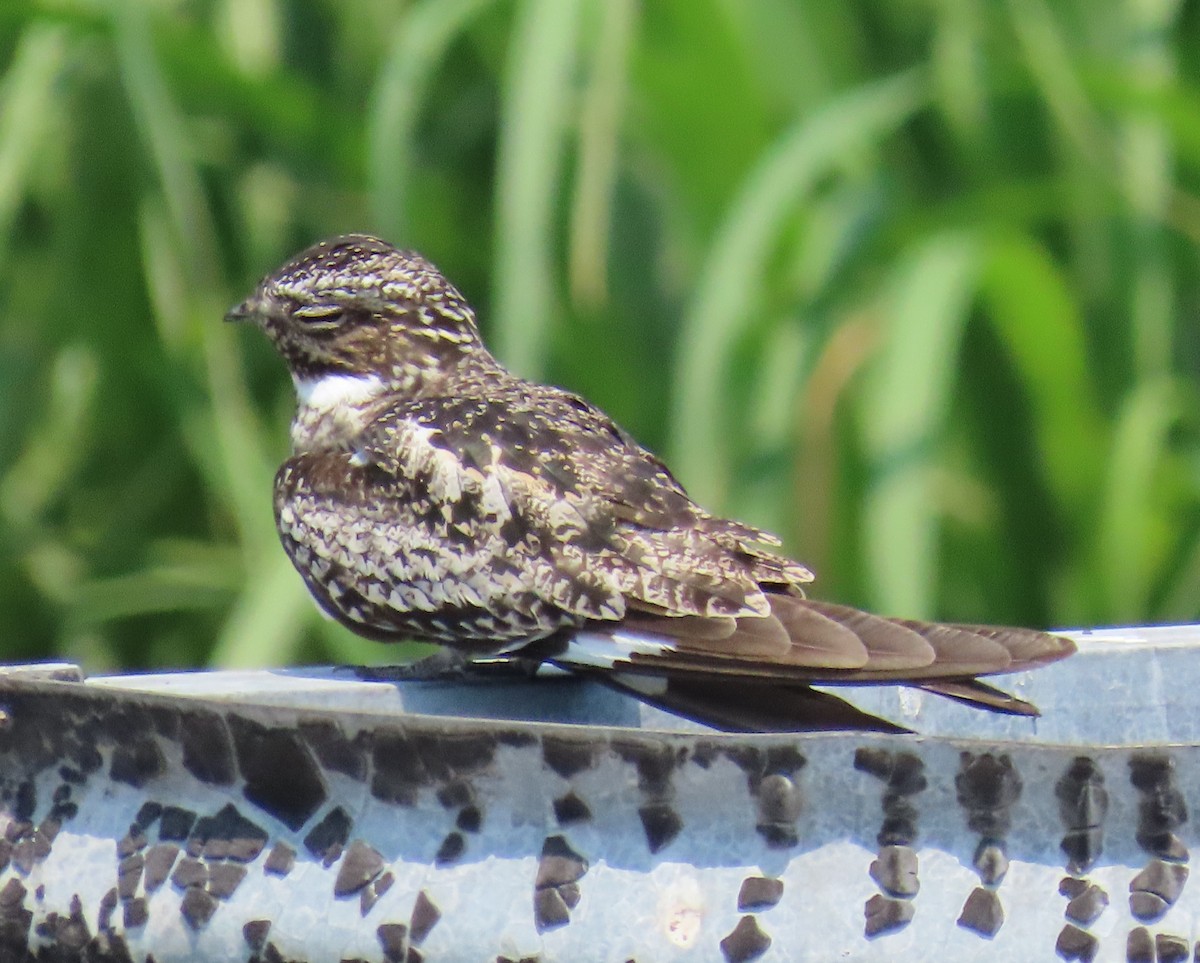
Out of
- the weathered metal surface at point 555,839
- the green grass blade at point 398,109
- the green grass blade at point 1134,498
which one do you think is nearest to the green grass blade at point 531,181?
the green grass blade at point 398,109

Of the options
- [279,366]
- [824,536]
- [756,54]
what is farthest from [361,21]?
[824,536]

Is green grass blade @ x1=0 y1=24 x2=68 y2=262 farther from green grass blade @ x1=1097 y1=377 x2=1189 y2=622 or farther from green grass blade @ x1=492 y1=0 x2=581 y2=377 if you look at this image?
green grass blade @ x1=1097 y1=377 x2=1189 y2=622

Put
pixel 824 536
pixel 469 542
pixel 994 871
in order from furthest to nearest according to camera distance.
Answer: pixel 824 536, pixel 469 542, pixel 994 871

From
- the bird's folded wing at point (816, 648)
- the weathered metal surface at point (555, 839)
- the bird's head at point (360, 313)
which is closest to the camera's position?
the weathered metal surface at point (555, 839)

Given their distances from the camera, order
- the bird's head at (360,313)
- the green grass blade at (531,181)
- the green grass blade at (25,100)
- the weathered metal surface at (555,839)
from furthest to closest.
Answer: the green grass blade at (25,100) → the green grass blade at (531,181) → the bird's head at (360,313) → the weathered metal surface at (555,839)

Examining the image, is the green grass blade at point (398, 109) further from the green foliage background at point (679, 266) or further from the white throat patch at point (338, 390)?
the white throat patch at point (338, 390)

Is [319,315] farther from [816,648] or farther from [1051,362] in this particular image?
[1051,362]

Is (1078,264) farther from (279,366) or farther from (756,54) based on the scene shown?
(279,366)
